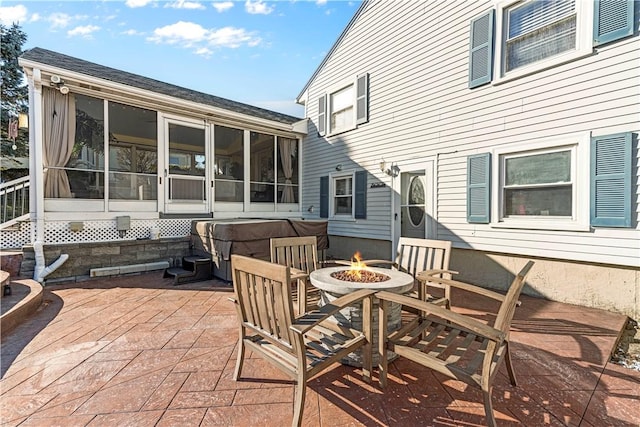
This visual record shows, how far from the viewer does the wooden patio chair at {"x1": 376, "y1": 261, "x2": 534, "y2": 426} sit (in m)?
1.65

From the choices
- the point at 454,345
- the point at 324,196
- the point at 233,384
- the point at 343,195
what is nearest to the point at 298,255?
the point at 233,384

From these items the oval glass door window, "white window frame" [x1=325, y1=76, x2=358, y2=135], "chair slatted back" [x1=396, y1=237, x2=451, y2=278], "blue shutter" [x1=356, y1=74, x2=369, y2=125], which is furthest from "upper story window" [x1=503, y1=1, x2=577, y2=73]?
"chair slatted back" [x1=396, y1=237, x2=451, y2=278]

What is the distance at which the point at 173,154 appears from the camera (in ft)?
22.4

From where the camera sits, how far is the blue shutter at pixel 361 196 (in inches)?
283

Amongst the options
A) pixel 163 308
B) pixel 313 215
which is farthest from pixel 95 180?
pixel 313 215

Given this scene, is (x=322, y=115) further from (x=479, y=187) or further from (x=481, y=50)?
(x=479, y=187)

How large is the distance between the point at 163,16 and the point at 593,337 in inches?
362

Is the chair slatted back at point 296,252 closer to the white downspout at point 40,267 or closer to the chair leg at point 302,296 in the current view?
the chair leg at point 302,296

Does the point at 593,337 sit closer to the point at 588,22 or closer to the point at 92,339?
the point at 588,22

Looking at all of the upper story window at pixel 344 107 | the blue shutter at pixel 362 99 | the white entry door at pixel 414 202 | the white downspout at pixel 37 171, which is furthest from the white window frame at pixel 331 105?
the white downspout at pixel 37 171

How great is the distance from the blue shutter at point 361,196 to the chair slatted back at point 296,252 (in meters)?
3.80

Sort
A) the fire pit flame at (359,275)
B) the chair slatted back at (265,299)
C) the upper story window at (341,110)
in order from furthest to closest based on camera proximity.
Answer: the upper story window at (341,110) → the fire pit flame at (359,275) → the chair slatted back at (265,299)

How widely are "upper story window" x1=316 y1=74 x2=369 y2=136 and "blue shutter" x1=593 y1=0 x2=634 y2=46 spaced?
164 inches

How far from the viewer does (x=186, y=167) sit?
6.89 metres
